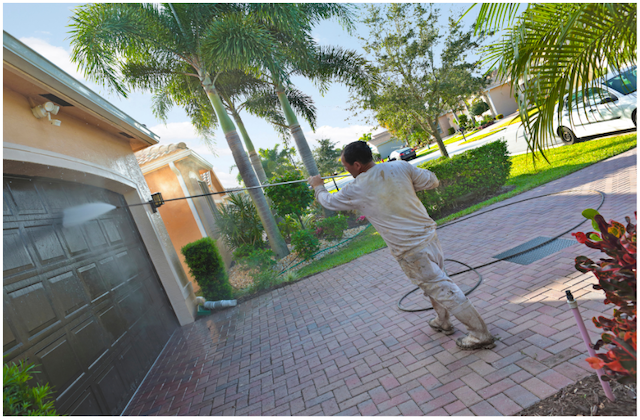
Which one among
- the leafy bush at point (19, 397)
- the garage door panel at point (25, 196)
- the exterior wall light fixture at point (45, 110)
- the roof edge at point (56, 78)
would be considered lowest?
the leafy bush at point (19, 397)

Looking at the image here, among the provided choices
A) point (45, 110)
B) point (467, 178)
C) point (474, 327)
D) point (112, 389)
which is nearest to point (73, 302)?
point (112, 389)

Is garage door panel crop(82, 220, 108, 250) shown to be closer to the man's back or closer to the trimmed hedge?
the man's back

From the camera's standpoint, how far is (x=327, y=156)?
3709 cm

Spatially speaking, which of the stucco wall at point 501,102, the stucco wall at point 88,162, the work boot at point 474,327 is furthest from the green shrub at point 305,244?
the stucco wall at point 501,102

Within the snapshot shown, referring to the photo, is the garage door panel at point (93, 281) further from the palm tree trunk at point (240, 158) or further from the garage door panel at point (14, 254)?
the palm tree trunk at point (240, 158)

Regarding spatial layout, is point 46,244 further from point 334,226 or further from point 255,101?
point 255,101

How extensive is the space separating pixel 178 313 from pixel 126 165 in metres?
3.06

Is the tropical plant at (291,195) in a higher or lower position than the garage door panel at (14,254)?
lower

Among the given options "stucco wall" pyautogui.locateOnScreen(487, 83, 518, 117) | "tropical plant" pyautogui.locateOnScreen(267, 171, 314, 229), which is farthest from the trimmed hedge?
"stucco wall" pyautogui.locateOnScreen(487, 83, 518, 117)

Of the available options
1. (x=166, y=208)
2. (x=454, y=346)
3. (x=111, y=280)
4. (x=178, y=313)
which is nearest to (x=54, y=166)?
(x=111, y=280)

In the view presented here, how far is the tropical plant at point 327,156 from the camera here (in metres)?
35.4

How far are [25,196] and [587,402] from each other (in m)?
5.35

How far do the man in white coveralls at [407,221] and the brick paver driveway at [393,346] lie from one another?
431mm

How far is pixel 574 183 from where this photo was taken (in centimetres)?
809
